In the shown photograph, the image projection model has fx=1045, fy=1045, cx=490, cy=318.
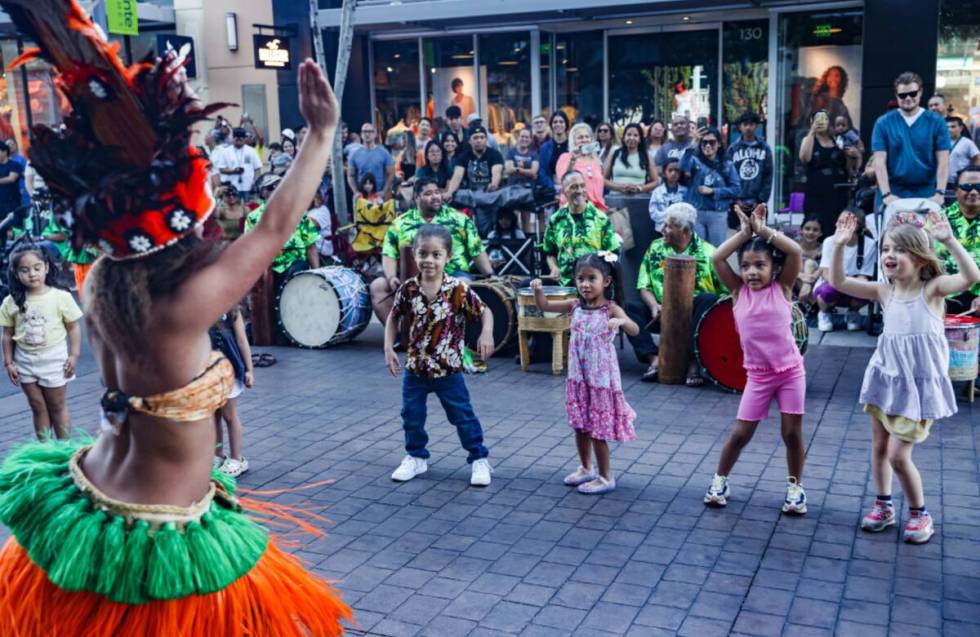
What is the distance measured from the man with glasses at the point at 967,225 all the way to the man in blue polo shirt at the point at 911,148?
67 cm

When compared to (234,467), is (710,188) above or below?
above

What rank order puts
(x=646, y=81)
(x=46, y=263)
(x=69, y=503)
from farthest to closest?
1. (x=646, y=81)
2. (x=46, y=263)
3. (x=69, y=503)

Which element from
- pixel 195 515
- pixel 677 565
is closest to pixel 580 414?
pixel 677 565

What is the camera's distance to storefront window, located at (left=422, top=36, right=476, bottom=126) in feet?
63.1

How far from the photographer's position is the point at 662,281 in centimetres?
910

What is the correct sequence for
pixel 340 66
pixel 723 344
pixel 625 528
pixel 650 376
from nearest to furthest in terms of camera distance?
pixel 625 528 → pixel 723 344 → pixel 650 376 → pixel 340 66

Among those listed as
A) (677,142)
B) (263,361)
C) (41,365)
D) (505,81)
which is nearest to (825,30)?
(677,142)

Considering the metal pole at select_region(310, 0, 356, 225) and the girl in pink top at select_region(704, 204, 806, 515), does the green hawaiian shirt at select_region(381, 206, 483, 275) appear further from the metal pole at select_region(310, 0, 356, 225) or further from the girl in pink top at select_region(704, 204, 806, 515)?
the girl in pink top at select_region(704, 204, 806, 515)

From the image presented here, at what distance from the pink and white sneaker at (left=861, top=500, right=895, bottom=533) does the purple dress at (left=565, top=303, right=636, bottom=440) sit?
1362 mm

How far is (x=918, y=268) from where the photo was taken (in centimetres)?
516

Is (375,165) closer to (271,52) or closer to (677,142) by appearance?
(677,142)

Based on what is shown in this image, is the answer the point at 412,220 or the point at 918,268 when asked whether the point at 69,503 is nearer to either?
the point at 918,268

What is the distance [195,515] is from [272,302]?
8132 millimetres

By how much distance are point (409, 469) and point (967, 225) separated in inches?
201
